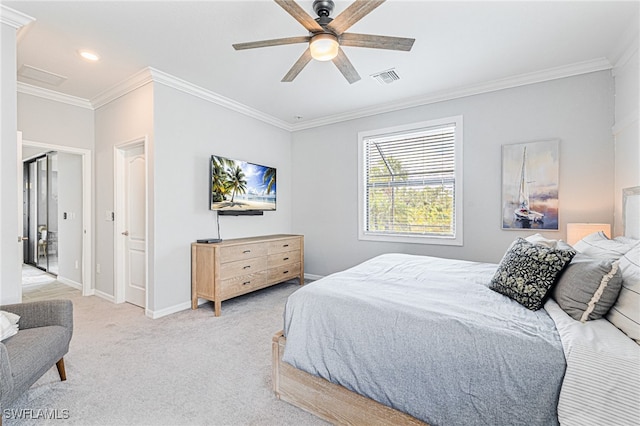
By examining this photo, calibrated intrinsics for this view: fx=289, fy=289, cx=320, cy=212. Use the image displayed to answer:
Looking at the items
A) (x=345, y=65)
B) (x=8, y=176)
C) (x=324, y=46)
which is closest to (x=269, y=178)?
(x=345, y=65)

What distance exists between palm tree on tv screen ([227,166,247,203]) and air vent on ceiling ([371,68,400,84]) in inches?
84.7

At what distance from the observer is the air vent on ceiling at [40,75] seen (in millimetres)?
3098

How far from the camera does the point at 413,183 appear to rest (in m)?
4.14

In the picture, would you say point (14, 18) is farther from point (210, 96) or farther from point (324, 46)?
point (324, 46)

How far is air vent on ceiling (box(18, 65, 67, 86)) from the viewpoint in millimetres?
3098

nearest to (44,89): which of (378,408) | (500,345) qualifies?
(378,408)

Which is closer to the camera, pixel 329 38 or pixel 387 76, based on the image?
pixel 329 38

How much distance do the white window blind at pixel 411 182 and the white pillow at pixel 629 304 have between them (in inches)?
95.3

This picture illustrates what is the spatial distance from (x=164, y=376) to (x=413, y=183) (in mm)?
3584

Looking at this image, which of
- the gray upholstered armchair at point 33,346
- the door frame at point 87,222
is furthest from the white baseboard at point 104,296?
the gray upholstered armchair at point 33,346

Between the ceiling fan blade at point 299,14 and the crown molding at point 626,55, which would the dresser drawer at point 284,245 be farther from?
the crown molding at point 626,55

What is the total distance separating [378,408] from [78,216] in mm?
4935

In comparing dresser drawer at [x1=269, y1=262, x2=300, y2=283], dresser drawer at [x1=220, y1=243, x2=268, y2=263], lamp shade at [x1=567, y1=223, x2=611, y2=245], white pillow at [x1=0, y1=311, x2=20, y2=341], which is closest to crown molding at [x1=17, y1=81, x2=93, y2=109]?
dresser drawer at [x1=220, y1=243, x2=268, y2=263]
